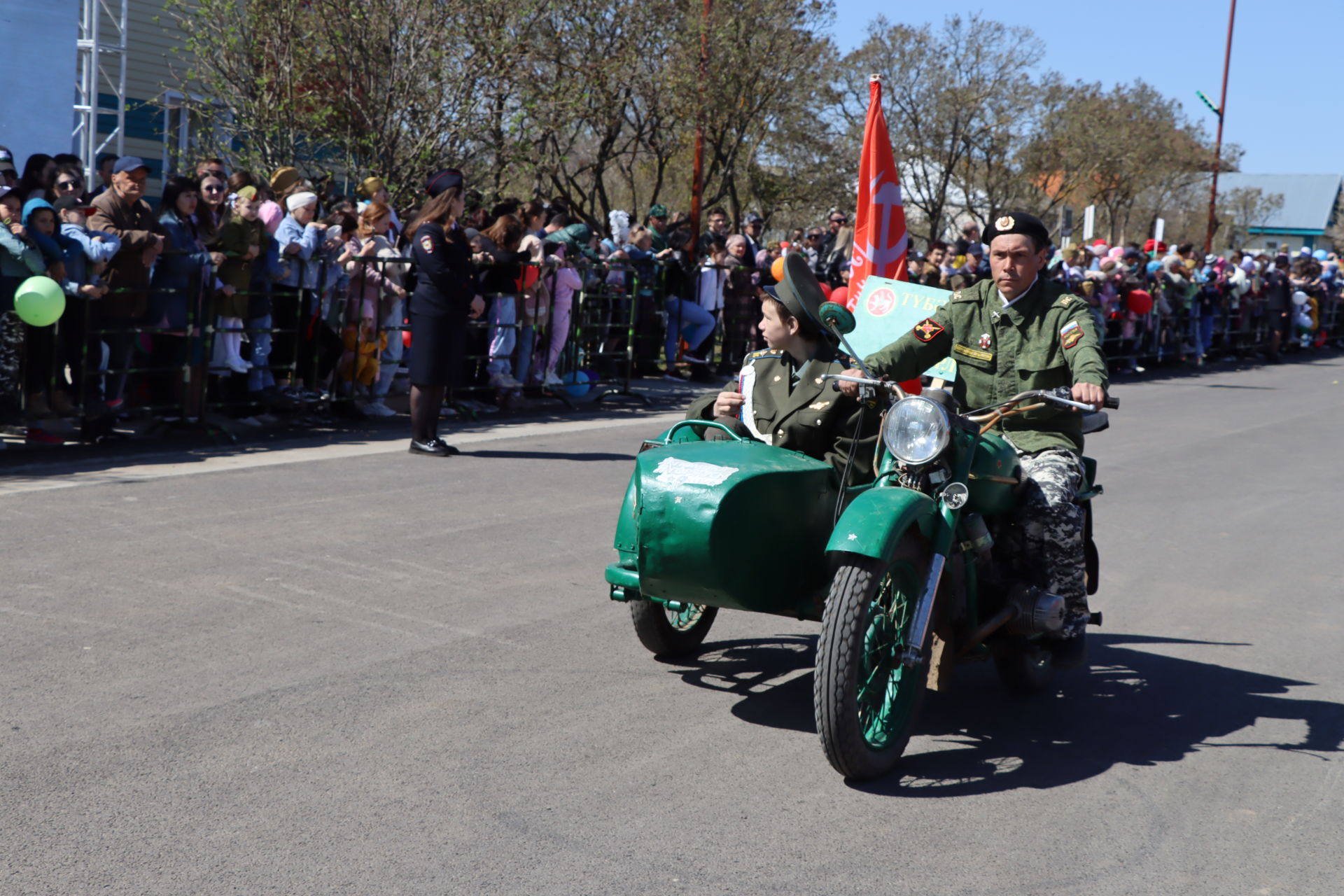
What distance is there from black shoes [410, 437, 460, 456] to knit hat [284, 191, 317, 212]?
2515mm

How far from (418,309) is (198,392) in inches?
69.3

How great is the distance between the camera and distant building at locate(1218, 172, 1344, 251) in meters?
96.4

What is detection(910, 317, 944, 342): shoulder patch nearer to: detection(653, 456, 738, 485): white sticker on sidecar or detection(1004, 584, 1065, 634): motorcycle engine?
detection(1004, 584, 1065, 634): motorcycle engine

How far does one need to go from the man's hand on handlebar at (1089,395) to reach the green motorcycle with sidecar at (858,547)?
0.05 metres

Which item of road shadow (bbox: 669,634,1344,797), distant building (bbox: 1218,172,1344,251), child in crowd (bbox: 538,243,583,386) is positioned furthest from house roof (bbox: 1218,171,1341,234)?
road shadow (bbox: 669,634,1344,797)

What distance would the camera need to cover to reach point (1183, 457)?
1285 cm

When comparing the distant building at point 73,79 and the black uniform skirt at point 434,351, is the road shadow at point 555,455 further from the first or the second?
the distant building at point 73,79

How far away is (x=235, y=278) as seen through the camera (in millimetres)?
10664

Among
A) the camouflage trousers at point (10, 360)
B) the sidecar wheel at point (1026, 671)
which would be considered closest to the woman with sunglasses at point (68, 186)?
the camouflage trousers at point (10, 360)

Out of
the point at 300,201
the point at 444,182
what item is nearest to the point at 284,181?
the point at 300,201

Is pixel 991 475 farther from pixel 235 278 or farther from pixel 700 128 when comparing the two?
pixel 700 128

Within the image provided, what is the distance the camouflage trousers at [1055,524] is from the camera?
4840 mm

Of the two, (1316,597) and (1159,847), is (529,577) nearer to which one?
(1159,847)

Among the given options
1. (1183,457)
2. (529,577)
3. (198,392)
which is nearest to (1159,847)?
(529,577)
